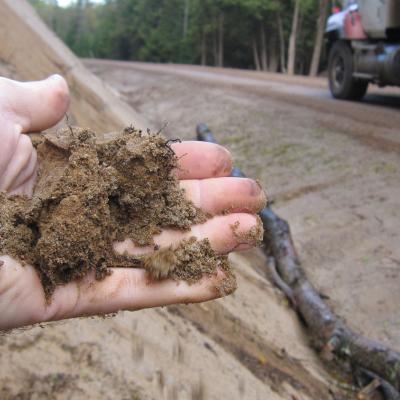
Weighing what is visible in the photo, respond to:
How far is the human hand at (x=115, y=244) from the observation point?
5.74 ft

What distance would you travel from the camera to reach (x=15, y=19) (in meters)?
6.28

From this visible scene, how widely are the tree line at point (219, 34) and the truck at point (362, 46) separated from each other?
17983mm

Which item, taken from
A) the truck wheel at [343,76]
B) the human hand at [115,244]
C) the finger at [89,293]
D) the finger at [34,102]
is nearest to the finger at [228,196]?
the human hand at [115,244]

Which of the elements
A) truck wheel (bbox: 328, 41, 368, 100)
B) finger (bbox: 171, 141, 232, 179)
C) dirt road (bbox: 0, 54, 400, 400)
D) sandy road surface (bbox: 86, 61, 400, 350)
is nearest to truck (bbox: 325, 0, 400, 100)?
truck wheel (bbox: 328, 41, 368, 100)

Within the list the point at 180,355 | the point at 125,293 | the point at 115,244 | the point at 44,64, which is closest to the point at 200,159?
the point at 115,244

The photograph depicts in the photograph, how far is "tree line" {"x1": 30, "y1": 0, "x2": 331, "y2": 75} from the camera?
32844mm

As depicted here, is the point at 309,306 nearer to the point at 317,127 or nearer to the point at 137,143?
the point at 137,143

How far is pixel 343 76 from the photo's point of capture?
10406mm

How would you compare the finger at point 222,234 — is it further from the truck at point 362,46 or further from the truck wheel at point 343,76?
the truck wheel at point 343,76

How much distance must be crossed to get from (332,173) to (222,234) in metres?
4.46

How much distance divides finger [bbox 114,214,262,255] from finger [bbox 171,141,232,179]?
0.88 ft

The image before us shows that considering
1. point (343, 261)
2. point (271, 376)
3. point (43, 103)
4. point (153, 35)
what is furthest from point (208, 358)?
point (153, 35)

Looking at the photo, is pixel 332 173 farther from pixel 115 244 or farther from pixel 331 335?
pixel 115 244

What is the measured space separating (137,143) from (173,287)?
66 cm
